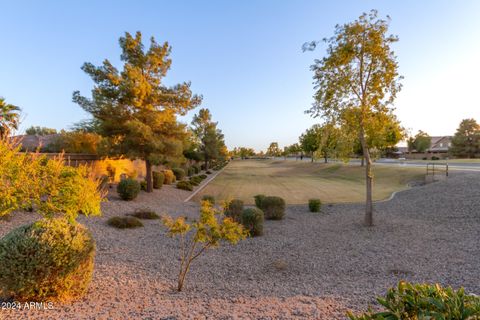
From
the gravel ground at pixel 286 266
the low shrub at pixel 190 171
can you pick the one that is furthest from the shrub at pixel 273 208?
the low shrub at pixel 190 171

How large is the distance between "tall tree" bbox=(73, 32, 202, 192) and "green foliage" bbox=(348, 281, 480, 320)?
48.0ft

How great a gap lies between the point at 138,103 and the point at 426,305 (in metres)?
16.1

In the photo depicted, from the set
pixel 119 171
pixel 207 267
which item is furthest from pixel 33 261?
pixel 119 171

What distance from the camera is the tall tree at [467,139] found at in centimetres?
5888

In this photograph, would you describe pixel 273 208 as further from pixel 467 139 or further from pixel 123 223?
pixel 467 139

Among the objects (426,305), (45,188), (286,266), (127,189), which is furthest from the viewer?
(127,189)

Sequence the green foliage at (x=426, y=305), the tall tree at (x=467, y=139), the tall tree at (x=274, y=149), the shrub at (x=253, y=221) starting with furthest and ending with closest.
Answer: the tall tree at (x=274, y=149) → the tall tree at (x=467, y=139) → the shrub at (x=253, y=221) → the green foliage at (x=426, y=305)

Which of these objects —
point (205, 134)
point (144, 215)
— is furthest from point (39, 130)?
point (144, 215)

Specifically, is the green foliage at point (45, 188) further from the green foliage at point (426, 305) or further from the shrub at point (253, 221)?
the shrub at point (253, 221)

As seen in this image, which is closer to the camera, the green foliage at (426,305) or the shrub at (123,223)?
the green foliage at (426,305)

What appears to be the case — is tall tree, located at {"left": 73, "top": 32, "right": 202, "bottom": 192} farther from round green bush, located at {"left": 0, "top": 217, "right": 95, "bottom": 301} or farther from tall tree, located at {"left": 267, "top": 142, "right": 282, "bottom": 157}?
tall tree, located at {"left": 267, "top": 142, "right": 282, "bottom": 157}

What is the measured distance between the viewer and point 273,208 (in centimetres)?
1263

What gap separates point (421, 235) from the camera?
9852 mm

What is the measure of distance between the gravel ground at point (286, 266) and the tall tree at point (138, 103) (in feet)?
14.9
